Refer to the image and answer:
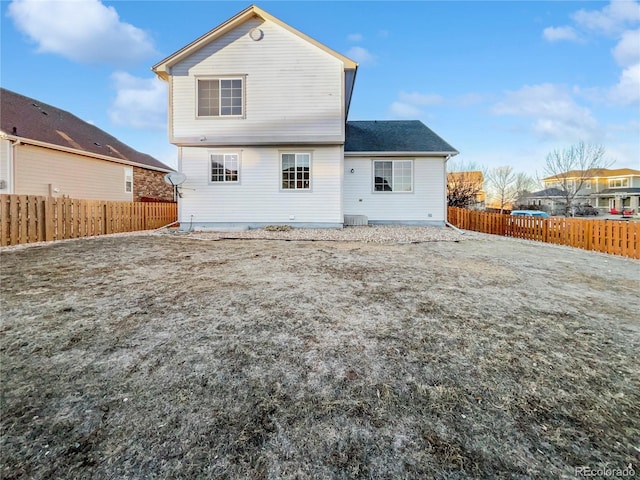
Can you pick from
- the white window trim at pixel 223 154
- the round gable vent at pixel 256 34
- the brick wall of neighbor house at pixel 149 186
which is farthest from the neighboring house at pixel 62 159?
the round gable vent at pixel 256 34

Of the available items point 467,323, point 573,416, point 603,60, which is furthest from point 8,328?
point 603,60

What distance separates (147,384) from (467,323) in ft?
10.1

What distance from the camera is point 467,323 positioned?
11.2ft

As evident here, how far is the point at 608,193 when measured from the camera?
47188 mm

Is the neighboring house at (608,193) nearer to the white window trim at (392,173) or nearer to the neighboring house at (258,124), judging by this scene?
the white window trim at (392,173)

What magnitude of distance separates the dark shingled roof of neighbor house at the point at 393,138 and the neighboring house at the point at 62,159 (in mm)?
13889

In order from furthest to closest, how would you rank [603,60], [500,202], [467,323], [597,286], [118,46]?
1. [500,202]
2. [118,46]
3. [603,60]
4. [597,286]
5. [467,323]

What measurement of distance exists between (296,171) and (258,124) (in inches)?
86.0

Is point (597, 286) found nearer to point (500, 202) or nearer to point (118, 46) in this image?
point (118, 46)

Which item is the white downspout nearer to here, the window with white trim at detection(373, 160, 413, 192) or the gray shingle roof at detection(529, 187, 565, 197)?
the window with white trim at detection(373, 160, 413, 192)

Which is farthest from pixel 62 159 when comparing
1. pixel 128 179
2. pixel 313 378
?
pixel 313 378

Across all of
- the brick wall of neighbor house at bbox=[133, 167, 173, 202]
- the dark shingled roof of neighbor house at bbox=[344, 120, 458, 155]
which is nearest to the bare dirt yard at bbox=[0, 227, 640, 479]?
the dark shingled roof of neighbor house at bbox=[344, 120, 458, 155]

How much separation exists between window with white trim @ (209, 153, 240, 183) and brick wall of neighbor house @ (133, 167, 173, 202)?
11.6 m

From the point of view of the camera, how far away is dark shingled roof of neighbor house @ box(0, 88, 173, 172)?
14188 mm
